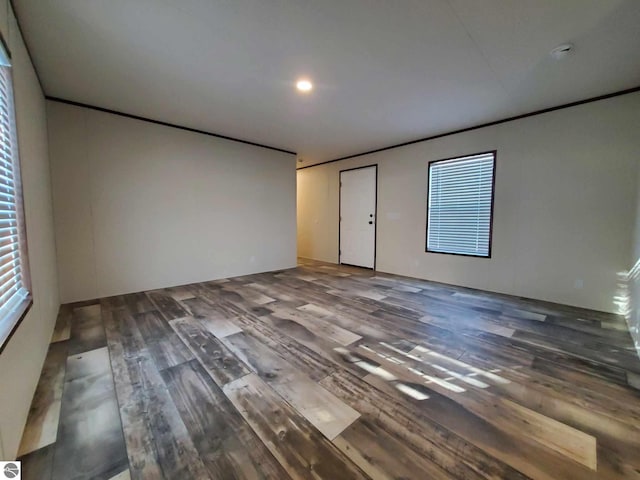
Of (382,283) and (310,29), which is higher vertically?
(310,29)

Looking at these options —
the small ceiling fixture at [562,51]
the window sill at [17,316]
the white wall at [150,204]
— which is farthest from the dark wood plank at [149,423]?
the small ceiling fixture at [562,51]

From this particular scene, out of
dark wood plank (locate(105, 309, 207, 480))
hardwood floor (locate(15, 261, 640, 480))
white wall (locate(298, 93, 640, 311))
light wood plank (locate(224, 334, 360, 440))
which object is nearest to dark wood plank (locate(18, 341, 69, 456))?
hardwood floor (locate(15, 261, 640, 480))

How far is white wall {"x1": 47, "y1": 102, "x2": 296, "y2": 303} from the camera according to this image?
334 cm

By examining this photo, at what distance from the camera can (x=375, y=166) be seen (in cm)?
551

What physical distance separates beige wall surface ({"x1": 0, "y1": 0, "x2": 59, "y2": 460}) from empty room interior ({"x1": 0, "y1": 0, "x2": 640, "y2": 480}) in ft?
0.11

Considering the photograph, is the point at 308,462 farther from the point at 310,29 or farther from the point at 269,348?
the point at 310,29

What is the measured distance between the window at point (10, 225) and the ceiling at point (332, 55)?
2.51ft

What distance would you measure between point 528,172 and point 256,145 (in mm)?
4557

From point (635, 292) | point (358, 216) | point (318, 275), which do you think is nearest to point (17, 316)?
point (318, 275)

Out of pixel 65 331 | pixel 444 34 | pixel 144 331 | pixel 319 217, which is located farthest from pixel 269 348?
pixel 319 217

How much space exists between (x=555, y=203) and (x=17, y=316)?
5.32 m

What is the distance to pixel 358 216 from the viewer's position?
590 centimetres

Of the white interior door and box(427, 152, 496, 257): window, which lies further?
the white interior door

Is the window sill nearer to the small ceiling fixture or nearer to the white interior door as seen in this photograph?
the small ceiling fixture
